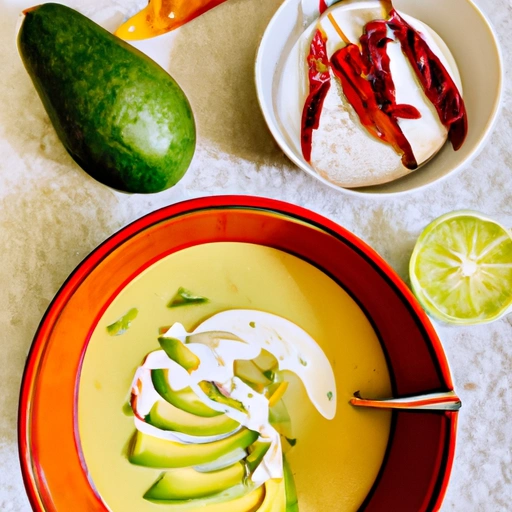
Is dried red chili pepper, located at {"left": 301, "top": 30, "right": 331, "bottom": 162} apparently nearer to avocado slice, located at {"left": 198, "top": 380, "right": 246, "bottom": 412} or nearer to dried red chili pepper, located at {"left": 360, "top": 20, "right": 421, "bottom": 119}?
dried red chili pepper, located at {"left": 360, "top": 20, "right": 421, "bottom": 119}

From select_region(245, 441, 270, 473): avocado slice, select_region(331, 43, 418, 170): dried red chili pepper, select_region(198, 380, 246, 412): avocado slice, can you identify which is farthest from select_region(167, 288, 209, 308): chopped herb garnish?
select_region(331, 43, 418, 170): dried red chili pepper

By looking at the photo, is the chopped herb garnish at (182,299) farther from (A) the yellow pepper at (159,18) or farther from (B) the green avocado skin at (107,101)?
(A) the yellow pepper at (159,18)

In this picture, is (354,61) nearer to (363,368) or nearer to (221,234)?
(221,234)

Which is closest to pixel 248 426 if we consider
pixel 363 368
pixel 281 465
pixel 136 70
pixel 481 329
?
pixel 281 465

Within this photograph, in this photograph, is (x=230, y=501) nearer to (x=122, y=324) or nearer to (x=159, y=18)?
(x=122, y=324)

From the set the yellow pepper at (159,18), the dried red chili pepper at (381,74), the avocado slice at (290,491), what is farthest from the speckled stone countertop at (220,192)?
the avocado slice at (290,491)
